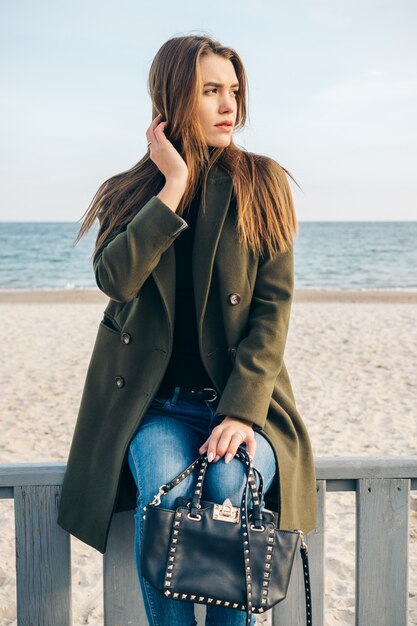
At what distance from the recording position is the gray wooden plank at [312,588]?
2113mm

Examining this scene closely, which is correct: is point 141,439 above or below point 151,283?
below

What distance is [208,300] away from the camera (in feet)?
7.39

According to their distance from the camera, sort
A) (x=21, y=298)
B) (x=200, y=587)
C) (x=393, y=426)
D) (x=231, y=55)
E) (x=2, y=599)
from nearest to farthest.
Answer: (x=200, y=587) → (x=231, y=55) → (x=2, y=599) → (x=393, y=426) → (x=21, y=298)

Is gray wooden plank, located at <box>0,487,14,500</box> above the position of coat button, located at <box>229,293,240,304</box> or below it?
below

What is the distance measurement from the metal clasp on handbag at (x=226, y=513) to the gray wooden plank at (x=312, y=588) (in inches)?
16.1

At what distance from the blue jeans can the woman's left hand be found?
25 millimetres

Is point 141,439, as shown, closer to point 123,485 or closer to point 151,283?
point 123,485

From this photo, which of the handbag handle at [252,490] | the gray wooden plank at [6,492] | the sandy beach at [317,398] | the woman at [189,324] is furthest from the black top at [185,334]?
the sandy beach at [317,398]

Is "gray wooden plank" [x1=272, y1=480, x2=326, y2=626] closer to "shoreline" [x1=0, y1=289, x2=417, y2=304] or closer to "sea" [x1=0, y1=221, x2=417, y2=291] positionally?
"shoreline" [x1=0, y1=289, x2=417, y2=304]

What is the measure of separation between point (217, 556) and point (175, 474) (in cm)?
25

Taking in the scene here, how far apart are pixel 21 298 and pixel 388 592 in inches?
854

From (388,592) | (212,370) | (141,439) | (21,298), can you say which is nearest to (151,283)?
(212,370)

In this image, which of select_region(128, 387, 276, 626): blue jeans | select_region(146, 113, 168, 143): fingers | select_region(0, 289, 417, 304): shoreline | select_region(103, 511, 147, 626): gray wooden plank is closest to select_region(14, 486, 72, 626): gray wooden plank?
select_region(103, 511, 147, 626): gray wooden plank

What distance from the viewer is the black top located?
7.21 feet
